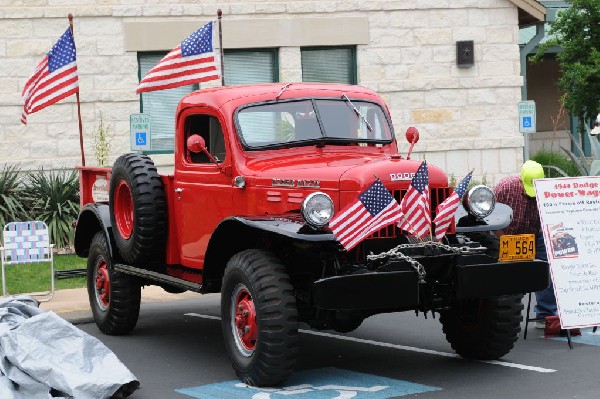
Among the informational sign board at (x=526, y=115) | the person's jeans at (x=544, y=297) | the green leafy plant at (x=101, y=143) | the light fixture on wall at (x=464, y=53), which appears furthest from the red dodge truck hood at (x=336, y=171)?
the light fixture on wall at (x=464, y=53)

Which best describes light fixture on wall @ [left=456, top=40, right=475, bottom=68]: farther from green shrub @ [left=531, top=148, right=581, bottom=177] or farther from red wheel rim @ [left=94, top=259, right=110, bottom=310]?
red wheel rim @ [left=94, top=259, right=110, bottom=310]

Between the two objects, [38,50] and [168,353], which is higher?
[38,50]

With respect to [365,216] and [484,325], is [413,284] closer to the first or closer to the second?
[365,216]

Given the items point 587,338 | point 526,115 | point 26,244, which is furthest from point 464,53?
point 587,338

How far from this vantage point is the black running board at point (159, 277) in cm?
948

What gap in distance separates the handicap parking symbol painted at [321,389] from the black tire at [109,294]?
8.18ft

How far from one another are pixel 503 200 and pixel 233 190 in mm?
2722

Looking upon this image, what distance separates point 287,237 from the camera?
8273 millimetres

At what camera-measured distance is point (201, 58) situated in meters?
13.5

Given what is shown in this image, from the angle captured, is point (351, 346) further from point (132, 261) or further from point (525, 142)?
point (525, 142)

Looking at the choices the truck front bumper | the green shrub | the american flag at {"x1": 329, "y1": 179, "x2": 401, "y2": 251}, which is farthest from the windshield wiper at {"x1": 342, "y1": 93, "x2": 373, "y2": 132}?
the green shrub

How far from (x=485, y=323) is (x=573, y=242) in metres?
1.41

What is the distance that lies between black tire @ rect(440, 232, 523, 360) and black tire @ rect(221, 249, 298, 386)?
1.50m

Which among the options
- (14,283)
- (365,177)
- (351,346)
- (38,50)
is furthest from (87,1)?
(365,177)
